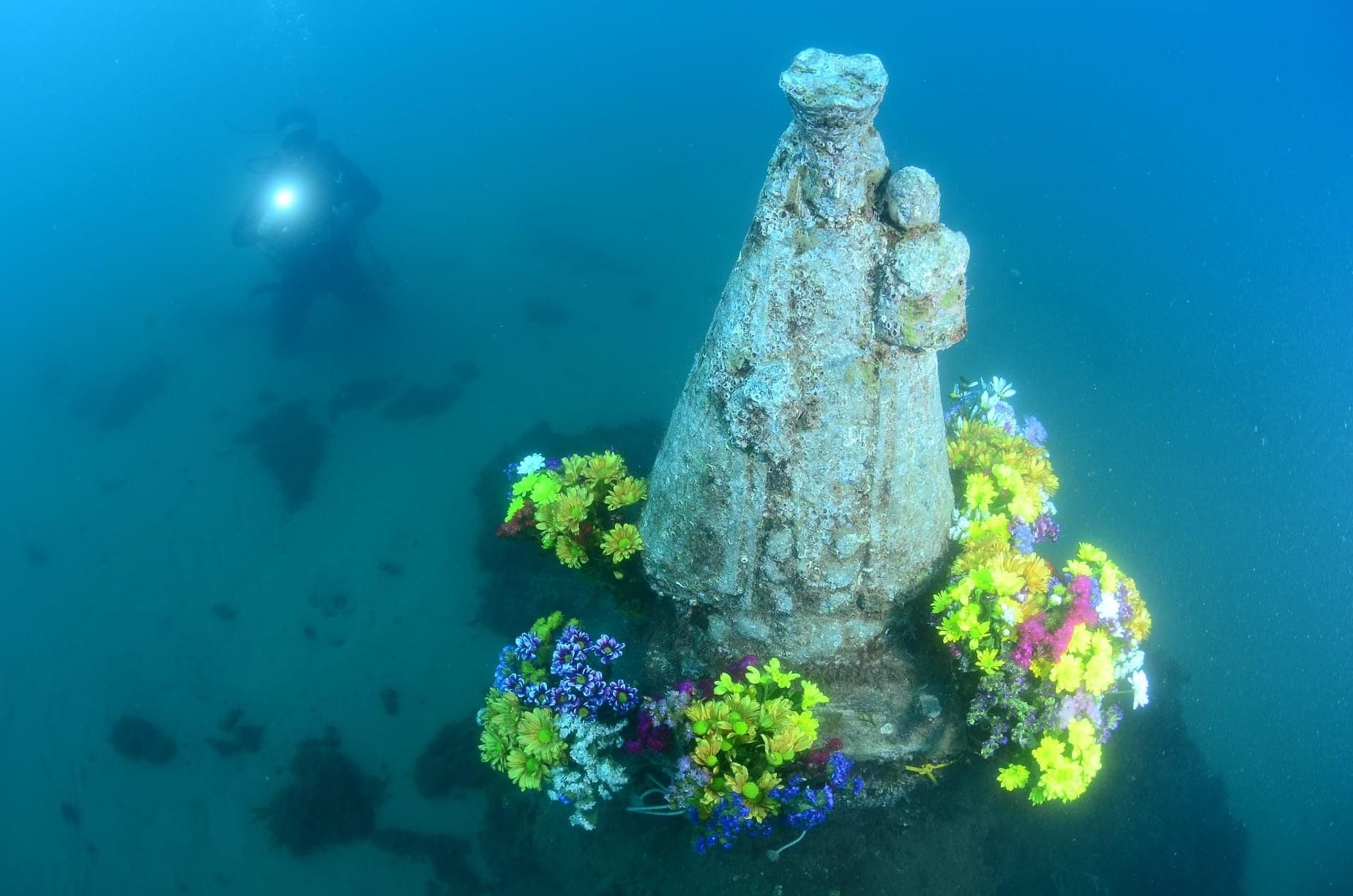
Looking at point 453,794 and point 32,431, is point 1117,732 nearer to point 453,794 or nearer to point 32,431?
point 453,794

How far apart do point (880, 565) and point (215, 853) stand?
447 centimetres

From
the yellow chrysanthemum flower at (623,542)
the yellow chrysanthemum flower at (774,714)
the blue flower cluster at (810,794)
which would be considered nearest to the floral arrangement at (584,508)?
the yellow chrysanthemum flower at (623,542)

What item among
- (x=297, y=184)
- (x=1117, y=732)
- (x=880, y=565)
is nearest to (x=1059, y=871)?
(x=1117, y=732)

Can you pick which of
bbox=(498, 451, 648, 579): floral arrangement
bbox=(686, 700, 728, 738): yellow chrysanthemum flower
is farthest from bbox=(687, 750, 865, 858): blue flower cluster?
bbox=(498, 451, 648, 579): floral arrangement

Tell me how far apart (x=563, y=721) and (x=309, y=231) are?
21.2 feet

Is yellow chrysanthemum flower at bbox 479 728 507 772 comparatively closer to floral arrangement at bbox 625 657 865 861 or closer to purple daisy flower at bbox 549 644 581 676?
purple daisy flower at bbox 549 644 581 676

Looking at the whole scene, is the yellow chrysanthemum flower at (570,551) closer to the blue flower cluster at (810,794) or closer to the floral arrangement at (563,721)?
the floral arrangement at (563,721)

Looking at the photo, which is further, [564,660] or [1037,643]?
[564,660]

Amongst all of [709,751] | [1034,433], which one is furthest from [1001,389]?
[709,751]

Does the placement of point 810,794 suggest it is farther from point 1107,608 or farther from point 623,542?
point 1107,608

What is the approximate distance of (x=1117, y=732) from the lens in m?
4.98

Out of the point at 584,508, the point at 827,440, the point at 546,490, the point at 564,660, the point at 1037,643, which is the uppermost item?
the point at 546,490

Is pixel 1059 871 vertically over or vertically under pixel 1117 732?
under

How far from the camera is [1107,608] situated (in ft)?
12.0
